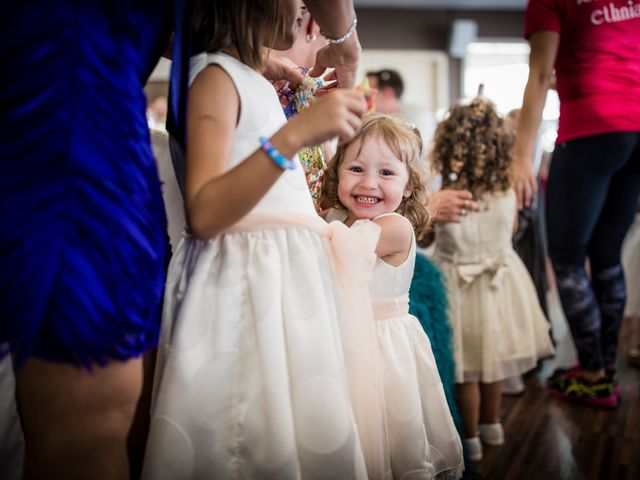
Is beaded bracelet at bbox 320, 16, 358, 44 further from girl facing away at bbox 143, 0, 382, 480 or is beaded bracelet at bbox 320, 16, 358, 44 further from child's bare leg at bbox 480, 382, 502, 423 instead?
child's bare leg at bbox 480, 382, 502, 423

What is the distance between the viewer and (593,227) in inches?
80.3

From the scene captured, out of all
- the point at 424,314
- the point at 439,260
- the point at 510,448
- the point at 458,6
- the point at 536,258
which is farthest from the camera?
the point at 458,6

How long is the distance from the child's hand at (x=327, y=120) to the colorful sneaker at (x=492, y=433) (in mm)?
1366

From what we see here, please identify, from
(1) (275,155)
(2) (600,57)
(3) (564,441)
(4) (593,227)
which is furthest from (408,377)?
(2) (600,57)

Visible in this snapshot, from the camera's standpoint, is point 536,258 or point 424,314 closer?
point 424,314

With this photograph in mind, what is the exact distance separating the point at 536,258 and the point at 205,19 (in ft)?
6.89

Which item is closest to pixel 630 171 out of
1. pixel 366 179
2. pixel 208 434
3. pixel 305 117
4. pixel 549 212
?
pixel 549 212

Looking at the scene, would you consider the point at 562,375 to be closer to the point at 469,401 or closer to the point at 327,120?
the point at 469,401

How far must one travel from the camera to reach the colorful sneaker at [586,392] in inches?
83.0

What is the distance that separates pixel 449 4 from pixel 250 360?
736 cm

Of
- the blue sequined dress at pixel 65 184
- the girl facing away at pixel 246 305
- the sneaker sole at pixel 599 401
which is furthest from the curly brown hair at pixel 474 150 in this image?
the blue sequined dress at pixel 65 184

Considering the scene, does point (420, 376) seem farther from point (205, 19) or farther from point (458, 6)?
point (458, 6)

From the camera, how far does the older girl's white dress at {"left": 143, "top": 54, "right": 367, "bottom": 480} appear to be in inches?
32.6

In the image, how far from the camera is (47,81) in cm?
73
